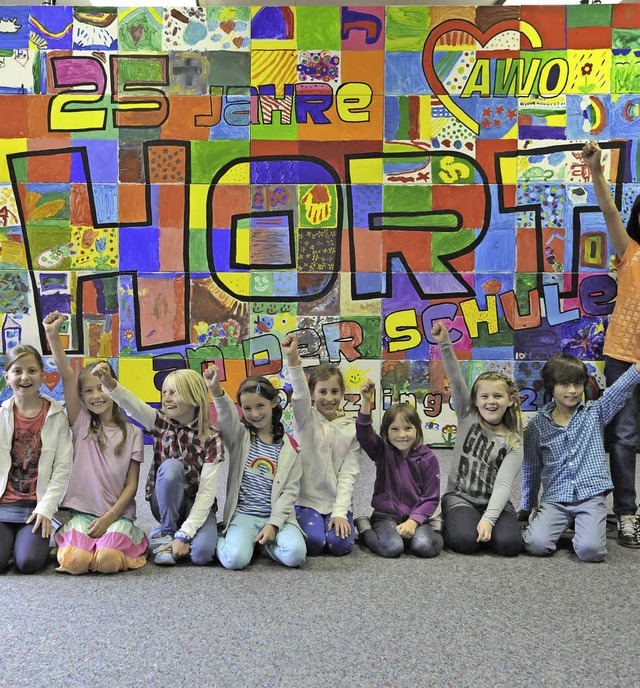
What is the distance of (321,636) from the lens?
6.56ft

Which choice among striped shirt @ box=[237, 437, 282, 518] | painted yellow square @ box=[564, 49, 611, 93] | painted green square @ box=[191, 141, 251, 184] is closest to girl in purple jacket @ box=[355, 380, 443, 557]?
striped shirt @ box=[237, 437, 282, 518]

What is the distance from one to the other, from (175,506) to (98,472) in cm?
32

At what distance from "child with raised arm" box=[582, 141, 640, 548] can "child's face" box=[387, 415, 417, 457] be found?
2.92ft

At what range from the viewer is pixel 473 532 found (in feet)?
8.98

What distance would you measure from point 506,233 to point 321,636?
3345 millimetres

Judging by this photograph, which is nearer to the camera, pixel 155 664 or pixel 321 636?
pixel 155 664

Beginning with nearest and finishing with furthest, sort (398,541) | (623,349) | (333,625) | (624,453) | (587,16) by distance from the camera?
(333,625) < (398,541) < (624,453) < (623,349) < (587,16)

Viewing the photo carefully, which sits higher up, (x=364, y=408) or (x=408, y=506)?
(x=364, y=408)

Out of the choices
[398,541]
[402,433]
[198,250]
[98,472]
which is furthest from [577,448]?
[198,250]

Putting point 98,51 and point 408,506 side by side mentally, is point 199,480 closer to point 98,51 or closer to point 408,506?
point 408,506

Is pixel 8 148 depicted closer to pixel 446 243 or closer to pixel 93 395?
pixel 93 395

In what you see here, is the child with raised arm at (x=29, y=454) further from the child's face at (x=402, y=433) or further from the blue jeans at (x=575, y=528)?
the blue jeans at (x=575, y=528)

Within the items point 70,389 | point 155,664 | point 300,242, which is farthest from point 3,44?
point 155,664

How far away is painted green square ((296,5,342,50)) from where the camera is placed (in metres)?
4.70
